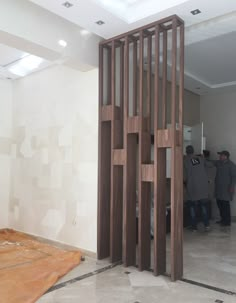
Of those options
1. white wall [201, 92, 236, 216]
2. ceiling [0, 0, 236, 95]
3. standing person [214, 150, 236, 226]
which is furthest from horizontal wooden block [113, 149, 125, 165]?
white wall [201, 92, 236, 216]

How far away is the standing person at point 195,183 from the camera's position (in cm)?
604

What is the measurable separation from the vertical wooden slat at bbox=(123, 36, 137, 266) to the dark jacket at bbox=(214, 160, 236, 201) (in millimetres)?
3367

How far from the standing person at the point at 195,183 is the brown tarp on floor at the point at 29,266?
268 centimetres

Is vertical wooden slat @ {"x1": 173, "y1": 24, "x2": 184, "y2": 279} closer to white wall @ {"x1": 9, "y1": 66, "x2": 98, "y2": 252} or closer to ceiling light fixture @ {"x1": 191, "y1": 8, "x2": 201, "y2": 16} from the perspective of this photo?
ceiling light fixture @ {"x1": 191, "y1": 8, "x2": 201, "y2": 16}

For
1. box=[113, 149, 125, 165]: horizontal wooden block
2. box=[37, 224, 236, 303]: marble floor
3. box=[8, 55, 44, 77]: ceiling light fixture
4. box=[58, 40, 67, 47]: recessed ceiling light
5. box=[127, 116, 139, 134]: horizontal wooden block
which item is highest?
box=[8, 55, 44, 77]: ceiling light fixture

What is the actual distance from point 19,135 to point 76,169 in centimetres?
175

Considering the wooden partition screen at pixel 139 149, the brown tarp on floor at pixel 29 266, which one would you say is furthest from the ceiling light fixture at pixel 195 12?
the brown tarp on floor at pixel 29 266

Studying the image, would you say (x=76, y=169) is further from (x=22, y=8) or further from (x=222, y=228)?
(x=222, y=228)

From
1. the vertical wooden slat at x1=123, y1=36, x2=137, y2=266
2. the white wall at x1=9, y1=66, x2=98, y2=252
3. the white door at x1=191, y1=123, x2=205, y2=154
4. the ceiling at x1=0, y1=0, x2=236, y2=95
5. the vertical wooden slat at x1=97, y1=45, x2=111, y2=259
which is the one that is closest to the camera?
Answer: the ceiling at x1=0, y1=0, x2=236, y2=95

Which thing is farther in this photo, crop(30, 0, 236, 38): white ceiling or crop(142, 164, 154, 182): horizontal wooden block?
crop(142, 164, 154, 182): horizontal wooden block

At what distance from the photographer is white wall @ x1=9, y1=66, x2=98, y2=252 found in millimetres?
4520

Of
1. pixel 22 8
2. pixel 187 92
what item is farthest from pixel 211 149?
pixel 22 8

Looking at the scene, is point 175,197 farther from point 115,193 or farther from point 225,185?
point 225,185

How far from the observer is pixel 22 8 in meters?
3.50
